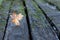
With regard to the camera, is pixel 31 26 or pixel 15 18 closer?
pixel 31 26

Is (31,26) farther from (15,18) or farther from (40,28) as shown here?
(15,18)

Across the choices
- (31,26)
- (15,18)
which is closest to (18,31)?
(31,26)

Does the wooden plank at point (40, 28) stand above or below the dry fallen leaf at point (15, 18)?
above

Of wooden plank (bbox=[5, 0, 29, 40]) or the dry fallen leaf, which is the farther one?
the dry fallen leaf

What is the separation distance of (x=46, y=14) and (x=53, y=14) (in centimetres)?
7

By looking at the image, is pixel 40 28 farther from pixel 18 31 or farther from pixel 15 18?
pixel 15 18

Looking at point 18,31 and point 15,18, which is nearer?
point 18,31

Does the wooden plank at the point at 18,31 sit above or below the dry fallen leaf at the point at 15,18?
above

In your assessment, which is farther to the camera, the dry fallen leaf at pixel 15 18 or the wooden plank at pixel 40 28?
the dry fallen leaf at pixel 15 18

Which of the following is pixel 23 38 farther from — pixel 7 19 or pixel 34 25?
pixel 7 19

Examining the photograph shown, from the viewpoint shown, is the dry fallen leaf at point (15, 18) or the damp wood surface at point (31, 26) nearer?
the damp wood surface at point (31, 26)

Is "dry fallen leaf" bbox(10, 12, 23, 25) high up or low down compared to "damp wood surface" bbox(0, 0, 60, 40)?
down

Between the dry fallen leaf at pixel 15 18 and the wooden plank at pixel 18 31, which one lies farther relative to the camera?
the dry fallen leaf at pixel 15 18

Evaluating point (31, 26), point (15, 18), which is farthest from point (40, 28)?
point (15, 18)
